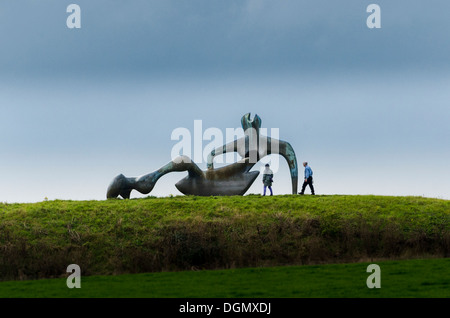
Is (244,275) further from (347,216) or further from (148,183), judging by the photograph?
(148,183)

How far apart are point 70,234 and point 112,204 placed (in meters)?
3.83

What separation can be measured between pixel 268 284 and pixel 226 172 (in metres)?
13.1

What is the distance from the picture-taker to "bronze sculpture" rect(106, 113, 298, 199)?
26969 millimetres

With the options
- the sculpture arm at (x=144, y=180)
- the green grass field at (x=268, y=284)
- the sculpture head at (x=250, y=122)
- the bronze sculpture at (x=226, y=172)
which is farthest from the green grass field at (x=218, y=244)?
the sculpture head at (x=250, y=122)

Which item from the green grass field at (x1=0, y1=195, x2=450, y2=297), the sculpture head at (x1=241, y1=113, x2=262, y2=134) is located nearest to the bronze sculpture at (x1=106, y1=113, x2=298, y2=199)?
the sculpture head at (x1=241, y1=113, x2=262, y2=134)

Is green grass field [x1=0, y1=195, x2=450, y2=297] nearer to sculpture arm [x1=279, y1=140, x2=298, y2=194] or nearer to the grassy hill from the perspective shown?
the grassy hill

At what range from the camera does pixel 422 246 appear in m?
21.4

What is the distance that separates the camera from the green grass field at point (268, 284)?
44.0 feet

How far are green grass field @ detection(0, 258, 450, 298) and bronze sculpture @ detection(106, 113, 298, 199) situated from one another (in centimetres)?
931

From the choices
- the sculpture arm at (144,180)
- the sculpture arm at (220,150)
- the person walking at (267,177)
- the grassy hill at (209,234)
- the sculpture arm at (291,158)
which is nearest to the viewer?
the grassy hill at (209,234)

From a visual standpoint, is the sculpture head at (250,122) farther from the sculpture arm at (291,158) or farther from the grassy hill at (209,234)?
the grassy hill at (209,234)

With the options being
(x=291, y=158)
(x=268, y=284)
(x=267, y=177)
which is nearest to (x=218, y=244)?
(x=268, y=284)

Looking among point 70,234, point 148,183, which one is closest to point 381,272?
point 70,234

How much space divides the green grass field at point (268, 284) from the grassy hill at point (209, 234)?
1656mm
